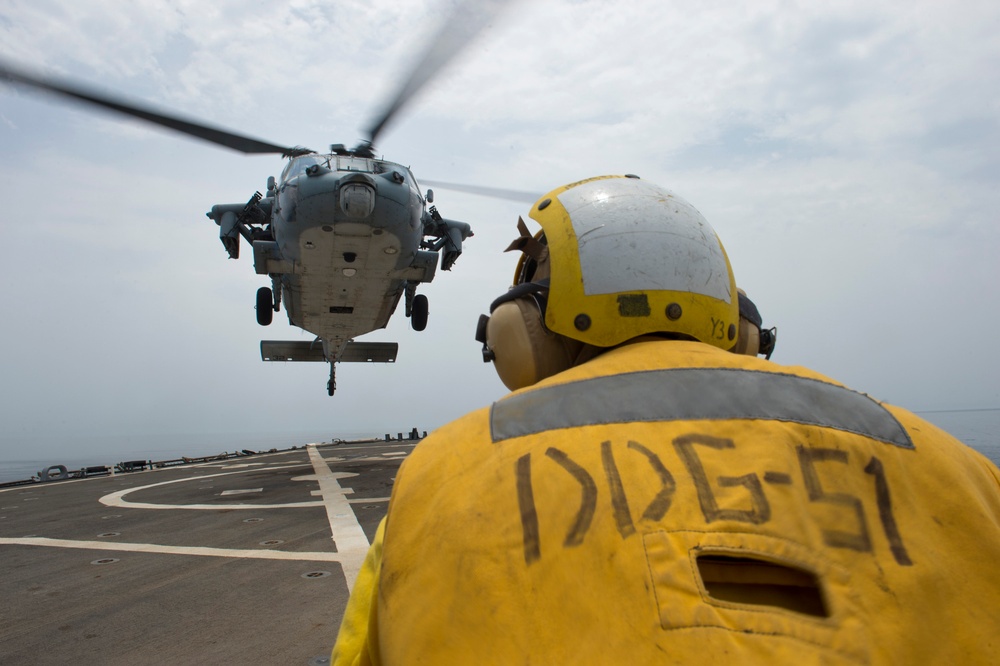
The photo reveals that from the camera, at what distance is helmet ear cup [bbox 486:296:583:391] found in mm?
1797

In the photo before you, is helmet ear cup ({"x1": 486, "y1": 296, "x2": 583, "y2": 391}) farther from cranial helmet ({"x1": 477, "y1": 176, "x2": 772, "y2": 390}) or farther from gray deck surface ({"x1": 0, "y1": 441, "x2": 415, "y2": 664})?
gray deck surface ({"x1": 0, "y1": 441, "x2": 415, "y2": 664})

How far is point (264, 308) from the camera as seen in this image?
58.5ft

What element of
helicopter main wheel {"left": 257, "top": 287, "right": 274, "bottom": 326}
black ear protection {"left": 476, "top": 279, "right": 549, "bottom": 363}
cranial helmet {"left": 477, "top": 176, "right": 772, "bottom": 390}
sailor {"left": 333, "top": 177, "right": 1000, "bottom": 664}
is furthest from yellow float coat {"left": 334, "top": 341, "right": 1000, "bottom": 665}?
helicopter main wheel {"left": 257, "top": 287, "right": 274, "bottom": 326}

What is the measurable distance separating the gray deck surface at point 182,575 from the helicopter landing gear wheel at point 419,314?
7.13 m

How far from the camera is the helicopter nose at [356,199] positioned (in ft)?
38.8

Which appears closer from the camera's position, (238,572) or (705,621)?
(705,621)

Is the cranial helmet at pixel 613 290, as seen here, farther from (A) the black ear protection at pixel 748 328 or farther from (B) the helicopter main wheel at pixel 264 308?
(B) the helicopter main wheel at pixel 264 308

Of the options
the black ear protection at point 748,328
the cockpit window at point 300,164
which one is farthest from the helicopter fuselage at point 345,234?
the black ear protection at point 748,328

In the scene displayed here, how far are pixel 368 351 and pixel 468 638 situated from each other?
21.4 meters

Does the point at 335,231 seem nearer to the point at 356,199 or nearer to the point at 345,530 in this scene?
the point at 356,199

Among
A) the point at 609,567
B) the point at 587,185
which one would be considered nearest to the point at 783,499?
the point at 609,567

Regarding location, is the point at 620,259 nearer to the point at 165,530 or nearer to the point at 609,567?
the point at 609,567

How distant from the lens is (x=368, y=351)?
Result: 72.2ft

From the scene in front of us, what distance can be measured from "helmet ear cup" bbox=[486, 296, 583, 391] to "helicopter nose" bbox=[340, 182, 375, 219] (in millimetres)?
10706
